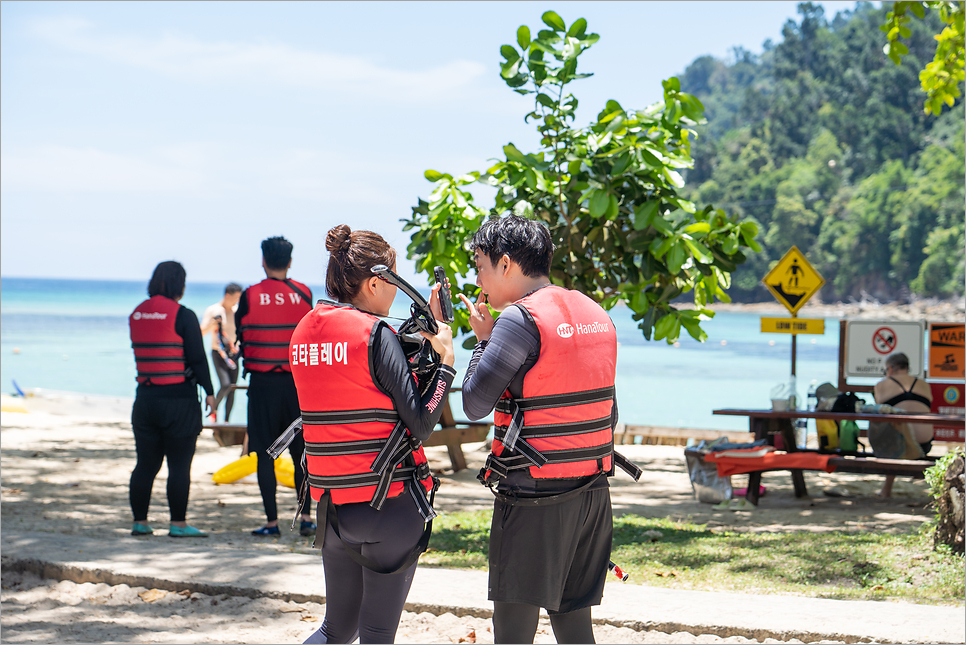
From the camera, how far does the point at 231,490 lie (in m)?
8.40

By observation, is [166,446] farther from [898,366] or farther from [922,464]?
[898,366]

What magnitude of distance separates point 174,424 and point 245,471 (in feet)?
9.69

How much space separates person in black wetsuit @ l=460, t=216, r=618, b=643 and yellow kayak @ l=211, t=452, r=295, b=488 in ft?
19.0

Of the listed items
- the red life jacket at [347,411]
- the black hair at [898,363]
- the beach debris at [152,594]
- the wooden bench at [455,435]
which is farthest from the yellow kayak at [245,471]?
the black hair at [898,363]

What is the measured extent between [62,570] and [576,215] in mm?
4163

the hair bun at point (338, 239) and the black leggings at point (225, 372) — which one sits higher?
the hair bun at point (338, 239)

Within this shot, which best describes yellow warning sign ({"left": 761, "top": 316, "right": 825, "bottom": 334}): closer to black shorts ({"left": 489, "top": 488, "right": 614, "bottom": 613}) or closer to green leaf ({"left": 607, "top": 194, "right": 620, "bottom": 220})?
green leaf ({"left": 607, "top": 194, "right": 620, "bottom": 220})

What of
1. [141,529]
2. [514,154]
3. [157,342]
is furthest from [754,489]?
[157,342]

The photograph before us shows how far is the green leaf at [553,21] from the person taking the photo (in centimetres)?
615

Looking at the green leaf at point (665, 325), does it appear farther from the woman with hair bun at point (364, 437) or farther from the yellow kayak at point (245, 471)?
the yellow kayak at point (245, 471)

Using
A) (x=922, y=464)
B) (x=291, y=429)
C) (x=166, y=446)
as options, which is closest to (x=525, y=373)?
(x=291, y=429)

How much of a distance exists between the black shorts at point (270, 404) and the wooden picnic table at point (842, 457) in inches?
175

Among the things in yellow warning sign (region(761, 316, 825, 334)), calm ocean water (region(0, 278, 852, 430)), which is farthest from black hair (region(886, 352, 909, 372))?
calm ocean water (region(0, 278, 852, 430))

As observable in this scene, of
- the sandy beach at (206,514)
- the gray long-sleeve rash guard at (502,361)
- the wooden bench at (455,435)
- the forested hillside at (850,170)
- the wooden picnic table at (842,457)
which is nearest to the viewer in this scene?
the gray long-sleeve rash guard at (502,361)
